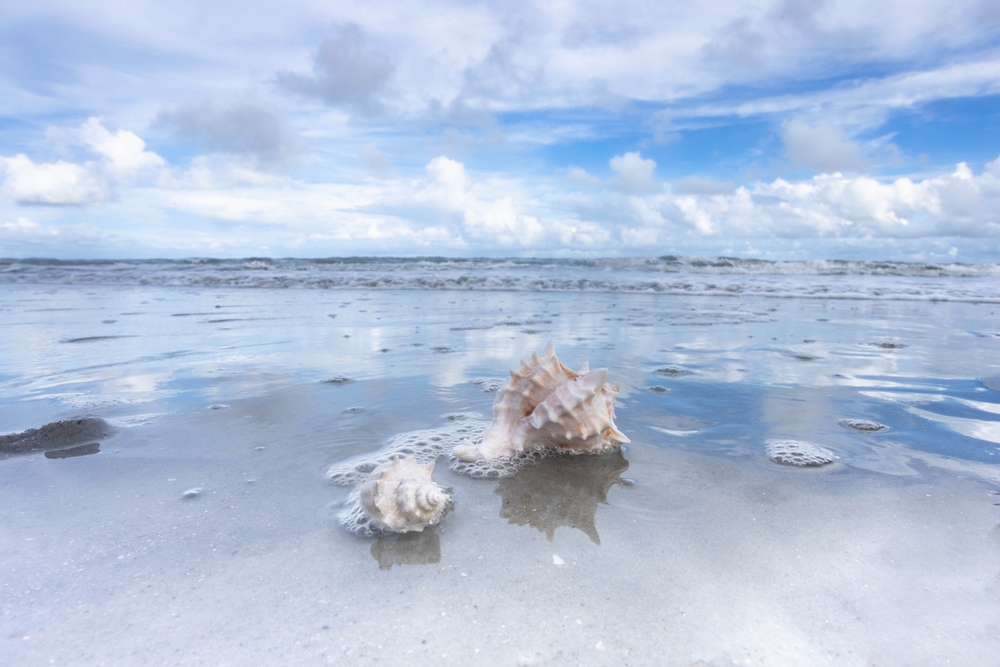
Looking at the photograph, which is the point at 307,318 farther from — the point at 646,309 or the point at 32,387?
the point at 646,309

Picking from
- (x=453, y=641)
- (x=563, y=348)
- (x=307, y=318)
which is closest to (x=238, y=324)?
(x=307, y=318)

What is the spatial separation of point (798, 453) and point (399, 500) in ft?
7.45

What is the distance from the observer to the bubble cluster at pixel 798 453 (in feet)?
9.73

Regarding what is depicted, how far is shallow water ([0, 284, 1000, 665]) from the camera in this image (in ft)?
5.24

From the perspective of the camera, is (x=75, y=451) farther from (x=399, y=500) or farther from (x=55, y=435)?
(x=399, y=500)

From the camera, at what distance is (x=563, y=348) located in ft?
20.5

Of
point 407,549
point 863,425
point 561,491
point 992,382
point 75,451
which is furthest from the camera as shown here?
point 992,382

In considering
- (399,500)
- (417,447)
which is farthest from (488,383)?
(399,500)

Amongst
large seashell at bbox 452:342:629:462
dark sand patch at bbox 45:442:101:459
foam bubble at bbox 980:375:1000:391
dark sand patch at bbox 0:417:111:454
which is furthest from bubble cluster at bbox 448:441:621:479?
foam bubble at bbox 980:375:1000:391

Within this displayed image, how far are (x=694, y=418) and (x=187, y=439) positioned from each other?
128 inches

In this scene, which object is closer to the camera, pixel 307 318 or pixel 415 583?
pixel 415 583

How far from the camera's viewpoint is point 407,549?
6.82ft

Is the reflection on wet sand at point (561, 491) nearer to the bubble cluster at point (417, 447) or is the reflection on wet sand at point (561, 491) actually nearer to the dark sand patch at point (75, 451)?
the bubble cluster at point (417, 447)

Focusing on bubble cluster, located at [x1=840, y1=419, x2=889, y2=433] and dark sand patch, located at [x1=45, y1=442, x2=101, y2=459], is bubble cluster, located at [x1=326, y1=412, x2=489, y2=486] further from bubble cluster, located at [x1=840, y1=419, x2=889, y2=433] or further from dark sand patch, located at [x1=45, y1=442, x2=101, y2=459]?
bubble cluster, located at [x1=840, y1=419, x2=889, y2=433]
